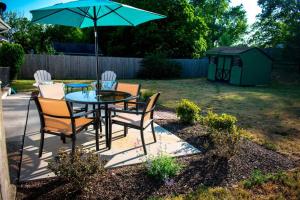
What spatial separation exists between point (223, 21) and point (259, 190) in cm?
3442

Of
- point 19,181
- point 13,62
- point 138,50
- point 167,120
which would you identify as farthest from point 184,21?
point 19,181

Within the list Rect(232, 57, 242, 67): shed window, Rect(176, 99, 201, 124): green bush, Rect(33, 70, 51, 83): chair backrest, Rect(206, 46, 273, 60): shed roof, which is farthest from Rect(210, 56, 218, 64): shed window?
Rect(176, 99, 201, 124): green bush

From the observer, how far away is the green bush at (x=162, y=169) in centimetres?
286

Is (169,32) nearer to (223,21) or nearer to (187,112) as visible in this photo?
(187,112)

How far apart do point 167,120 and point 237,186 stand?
9.13ft

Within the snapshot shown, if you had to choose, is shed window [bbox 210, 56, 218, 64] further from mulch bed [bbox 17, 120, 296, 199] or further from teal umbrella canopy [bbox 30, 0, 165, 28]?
mulch bed [bbox 17, 120, 296, 199]

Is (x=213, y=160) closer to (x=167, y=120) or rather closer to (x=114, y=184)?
(x=114, y=184)

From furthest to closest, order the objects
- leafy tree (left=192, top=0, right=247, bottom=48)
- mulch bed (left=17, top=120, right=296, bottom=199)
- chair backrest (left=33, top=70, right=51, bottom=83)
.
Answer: leafy tree (left=192, top=0, right=247, bottom=48), chair backrest (left=33, top=70, right=51, bottom=83), mulch bed (left=17, top=120, right=296, bottom=199)

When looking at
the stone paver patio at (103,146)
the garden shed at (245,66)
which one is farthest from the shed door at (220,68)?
the stone paver patio at (103,146)

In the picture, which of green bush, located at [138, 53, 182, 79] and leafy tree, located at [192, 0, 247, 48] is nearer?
green bush, located at [138, 53, 182, 79]

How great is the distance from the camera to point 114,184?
110 inches

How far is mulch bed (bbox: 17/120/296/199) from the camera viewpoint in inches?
103

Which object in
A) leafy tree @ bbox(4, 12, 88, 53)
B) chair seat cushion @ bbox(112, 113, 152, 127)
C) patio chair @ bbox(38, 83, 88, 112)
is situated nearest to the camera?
chair seat cushion @ bbox(112, 113, 152, 127)

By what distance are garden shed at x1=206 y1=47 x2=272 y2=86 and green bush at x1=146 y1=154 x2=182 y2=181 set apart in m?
13.0
